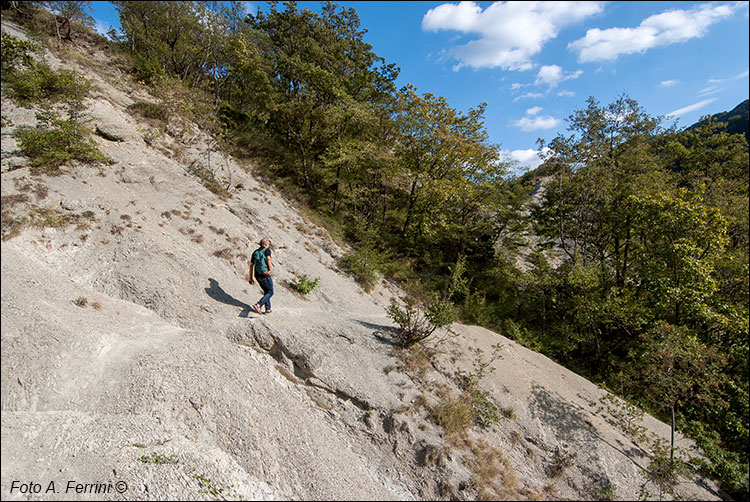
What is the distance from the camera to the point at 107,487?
142 inches

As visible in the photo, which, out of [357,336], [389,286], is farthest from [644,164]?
[357,336]

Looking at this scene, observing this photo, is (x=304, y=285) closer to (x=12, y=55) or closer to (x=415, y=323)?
(x=415, y=323)

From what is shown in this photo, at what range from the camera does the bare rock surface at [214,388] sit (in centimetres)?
414

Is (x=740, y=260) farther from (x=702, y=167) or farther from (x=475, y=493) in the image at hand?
(x=475, y=493)

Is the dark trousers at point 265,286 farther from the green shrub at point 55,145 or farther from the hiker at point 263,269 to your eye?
the green shrub at point 55,145

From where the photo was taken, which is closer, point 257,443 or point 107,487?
point 107,487

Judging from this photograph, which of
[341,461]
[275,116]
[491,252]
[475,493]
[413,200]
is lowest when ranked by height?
[341,461]

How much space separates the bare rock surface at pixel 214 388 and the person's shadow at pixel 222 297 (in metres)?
0.06

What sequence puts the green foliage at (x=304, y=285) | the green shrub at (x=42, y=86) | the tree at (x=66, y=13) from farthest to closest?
the tree at (x=66, y=13) → the green foliage at (x=304, y=285) → the green shrub at (x=42, y=86)

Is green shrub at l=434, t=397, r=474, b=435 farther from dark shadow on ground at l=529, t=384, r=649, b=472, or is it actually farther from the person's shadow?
the person's shadow

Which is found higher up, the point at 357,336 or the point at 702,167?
the point at 702,167

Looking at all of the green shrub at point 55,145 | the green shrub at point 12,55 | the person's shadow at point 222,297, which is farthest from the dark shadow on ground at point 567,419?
the green shrub at point 12,55

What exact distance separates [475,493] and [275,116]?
69.7 ft

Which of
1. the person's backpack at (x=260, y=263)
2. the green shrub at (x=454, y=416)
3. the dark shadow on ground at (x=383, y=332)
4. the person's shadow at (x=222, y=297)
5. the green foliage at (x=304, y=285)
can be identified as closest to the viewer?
the green shrub at (x=454, y=416)
